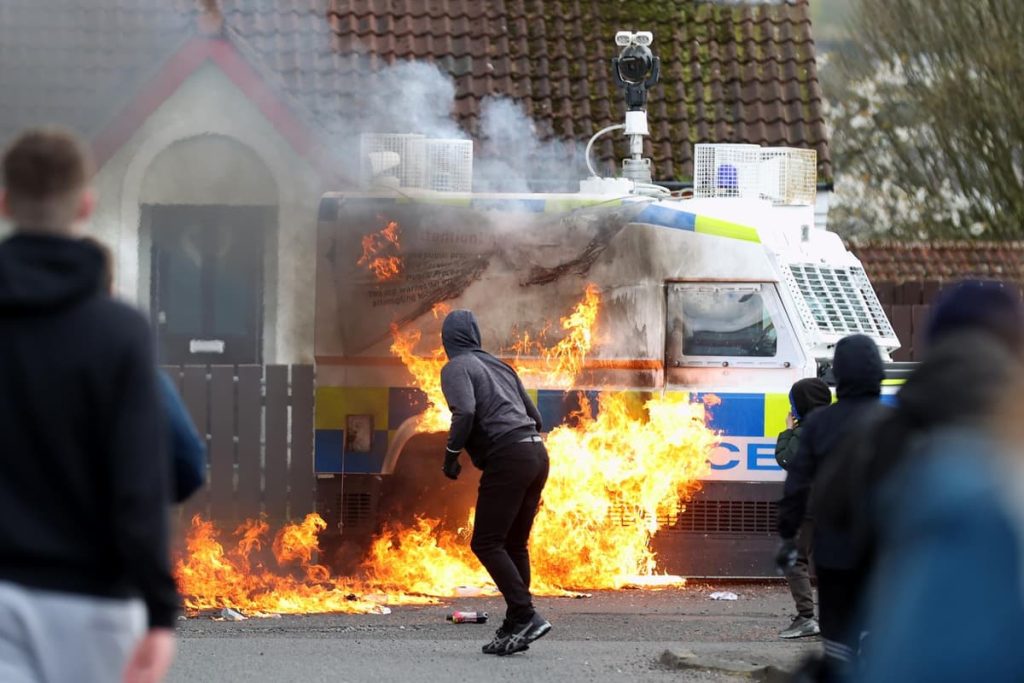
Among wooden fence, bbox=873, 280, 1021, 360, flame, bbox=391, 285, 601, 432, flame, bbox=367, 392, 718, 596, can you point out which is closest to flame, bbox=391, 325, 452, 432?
flame, bbox=391, 285, 601, 432

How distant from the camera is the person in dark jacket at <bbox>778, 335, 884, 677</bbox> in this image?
5551mm

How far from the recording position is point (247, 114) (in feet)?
48.5

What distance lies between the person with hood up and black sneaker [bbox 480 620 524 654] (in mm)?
5408

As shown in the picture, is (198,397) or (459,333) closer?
(459,333)

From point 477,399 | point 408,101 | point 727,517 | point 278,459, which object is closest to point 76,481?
point 477,399

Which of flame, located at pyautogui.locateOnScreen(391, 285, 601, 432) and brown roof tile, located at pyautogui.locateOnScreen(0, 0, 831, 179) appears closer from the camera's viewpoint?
flame, located at pyautogui.locateOnScreen(391, 285, 601, 432)

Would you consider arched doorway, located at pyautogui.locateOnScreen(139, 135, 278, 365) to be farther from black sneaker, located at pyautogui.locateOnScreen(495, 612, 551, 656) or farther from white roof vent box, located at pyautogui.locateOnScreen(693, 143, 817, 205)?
black sneaker, located at pyautogui.locateOnScreen(495, 612, 551, 656)

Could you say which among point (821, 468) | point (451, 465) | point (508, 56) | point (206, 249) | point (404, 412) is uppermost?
point (508, 56)

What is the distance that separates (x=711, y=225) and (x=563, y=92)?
667 centimetres

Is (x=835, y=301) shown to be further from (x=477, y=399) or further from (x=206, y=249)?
(x=206, y=249)

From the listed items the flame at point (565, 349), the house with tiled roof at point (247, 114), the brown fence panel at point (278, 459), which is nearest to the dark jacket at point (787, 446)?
the flame at point (565, 349)

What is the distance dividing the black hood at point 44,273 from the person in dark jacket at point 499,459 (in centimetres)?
528

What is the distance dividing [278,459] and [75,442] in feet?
25.8

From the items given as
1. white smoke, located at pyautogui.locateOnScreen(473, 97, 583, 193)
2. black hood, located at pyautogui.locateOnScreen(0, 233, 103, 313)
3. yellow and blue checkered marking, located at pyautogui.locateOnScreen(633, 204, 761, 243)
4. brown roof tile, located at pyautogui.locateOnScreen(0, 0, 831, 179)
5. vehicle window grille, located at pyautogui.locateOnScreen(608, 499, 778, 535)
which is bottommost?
vehicle window grille, located at pyautogui.locateOnScreen(608, 499, 778, 535)
